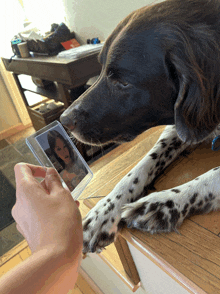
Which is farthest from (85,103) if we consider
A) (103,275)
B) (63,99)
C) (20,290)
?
(63,99)

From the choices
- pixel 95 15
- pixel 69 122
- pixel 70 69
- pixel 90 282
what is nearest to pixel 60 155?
pixel 69 122

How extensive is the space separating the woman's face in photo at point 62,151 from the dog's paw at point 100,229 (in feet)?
0.83

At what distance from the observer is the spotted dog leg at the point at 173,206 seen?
84 centimetres

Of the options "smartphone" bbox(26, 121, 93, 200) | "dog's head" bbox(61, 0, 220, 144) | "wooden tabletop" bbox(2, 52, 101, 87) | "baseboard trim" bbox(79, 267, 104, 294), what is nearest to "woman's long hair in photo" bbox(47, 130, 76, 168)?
"smartphone" bbox(26, 121, 93, 200)

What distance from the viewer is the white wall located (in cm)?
234

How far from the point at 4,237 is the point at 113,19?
248 cm

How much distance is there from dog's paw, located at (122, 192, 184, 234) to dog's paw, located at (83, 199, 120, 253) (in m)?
0.06

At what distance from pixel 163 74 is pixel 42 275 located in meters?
0.74

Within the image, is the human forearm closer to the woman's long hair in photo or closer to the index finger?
the index finger

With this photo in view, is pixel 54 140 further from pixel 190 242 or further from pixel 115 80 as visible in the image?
pixel 190 242

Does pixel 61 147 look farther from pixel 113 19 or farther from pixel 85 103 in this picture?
pixel 113 19

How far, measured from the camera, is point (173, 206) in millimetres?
858

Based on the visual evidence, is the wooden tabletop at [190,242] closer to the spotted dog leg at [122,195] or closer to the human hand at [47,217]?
the spotted dog leg at [122,195]

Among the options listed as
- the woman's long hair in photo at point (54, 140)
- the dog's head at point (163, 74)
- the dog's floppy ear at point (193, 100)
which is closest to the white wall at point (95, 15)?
the dog's head at point (163, 74)
